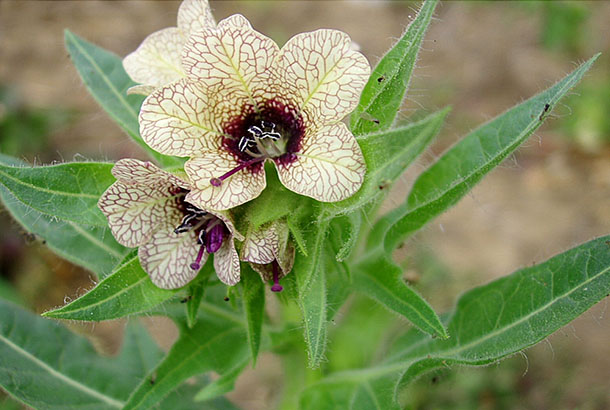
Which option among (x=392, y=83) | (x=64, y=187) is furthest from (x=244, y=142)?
(x=64, y=187)

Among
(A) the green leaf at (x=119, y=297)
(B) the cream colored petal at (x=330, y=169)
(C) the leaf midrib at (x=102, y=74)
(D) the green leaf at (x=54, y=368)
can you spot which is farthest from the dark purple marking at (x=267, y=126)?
(D) the green leaf at (x=54, y=368)

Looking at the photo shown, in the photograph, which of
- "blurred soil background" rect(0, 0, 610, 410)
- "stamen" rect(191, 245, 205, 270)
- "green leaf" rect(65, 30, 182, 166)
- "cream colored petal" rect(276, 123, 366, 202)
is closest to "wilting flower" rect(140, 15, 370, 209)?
"cream colored petal" rect(276, 123, 366, 202)

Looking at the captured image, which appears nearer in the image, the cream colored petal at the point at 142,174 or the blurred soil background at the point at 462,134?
the cream colored petal at the point at 142,174

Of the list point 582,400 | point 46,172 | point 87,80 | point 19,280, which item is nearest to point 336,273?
point 46,172

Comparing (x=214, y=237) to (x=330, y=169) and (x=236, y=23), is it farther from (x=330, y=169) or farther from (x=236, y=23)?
(x=236, y=23)

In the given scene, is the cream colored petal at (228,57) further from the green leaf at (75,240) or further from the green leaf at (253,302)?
the green leaf at (75,240)

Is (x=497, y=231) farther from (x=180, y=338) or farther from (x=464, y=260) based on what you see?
(x=180, y=338)
